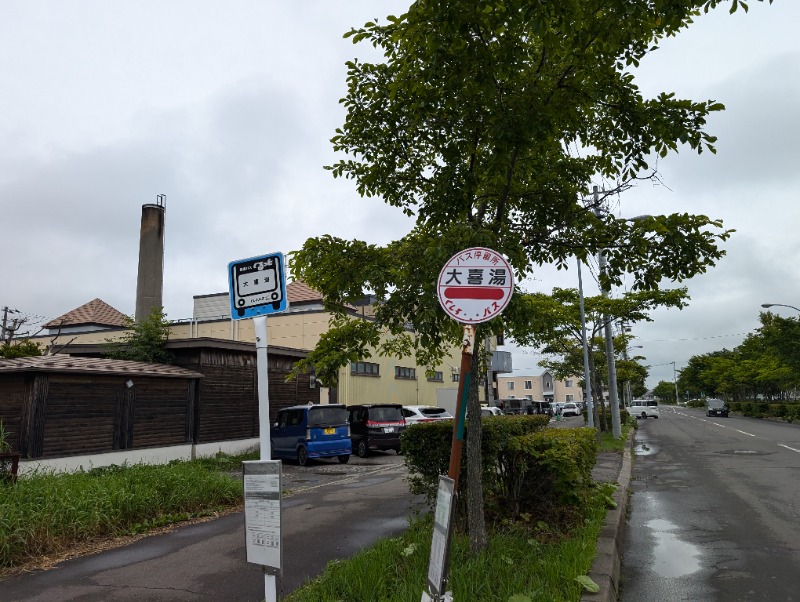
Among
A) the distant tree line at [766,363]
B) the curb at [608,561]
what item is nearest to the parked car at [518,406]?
the distant tree line at [766,363]

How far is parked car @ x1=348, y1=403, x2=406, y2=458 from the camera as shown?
19.5 meters

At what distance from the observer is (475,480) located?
5785 millimetres

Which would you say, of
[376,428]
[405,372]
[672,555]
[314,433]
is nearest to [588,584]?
[672,555]

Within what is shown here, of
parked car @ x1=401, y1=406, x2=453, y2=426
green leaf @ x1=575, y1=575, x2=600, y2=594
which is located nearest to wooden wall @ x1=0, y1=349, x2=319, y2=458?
parked car @ x1=401, y1=406, x2=453, y2=426

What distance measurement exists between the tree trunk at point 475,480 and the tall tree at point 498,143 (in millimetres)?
21

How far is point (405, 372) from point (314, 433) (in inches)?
627

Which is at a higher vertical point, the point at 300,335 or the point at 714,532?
the point at 300,335

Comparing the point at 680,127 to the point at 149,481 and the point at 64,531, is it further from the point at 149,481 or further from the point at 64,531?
the point at 149,481

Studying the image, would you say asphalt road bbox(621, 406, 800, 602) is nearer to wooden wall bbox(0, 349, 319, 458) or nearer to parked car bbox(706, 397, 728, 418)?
wooden wall bbox(0, 349, 319, 458)

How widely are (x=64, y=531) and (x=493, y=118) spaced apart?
7.05 meters

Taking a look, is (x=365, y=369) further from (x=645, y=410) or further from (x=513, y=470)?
(x=645, y=410)

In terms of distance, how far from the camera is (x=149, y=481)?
947cm

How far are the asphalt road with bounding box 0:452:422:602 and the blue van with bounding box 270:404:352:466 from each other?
19.1 feet

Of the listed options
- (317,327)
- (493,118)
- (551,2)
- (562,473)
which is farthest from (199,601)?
(317,327)
